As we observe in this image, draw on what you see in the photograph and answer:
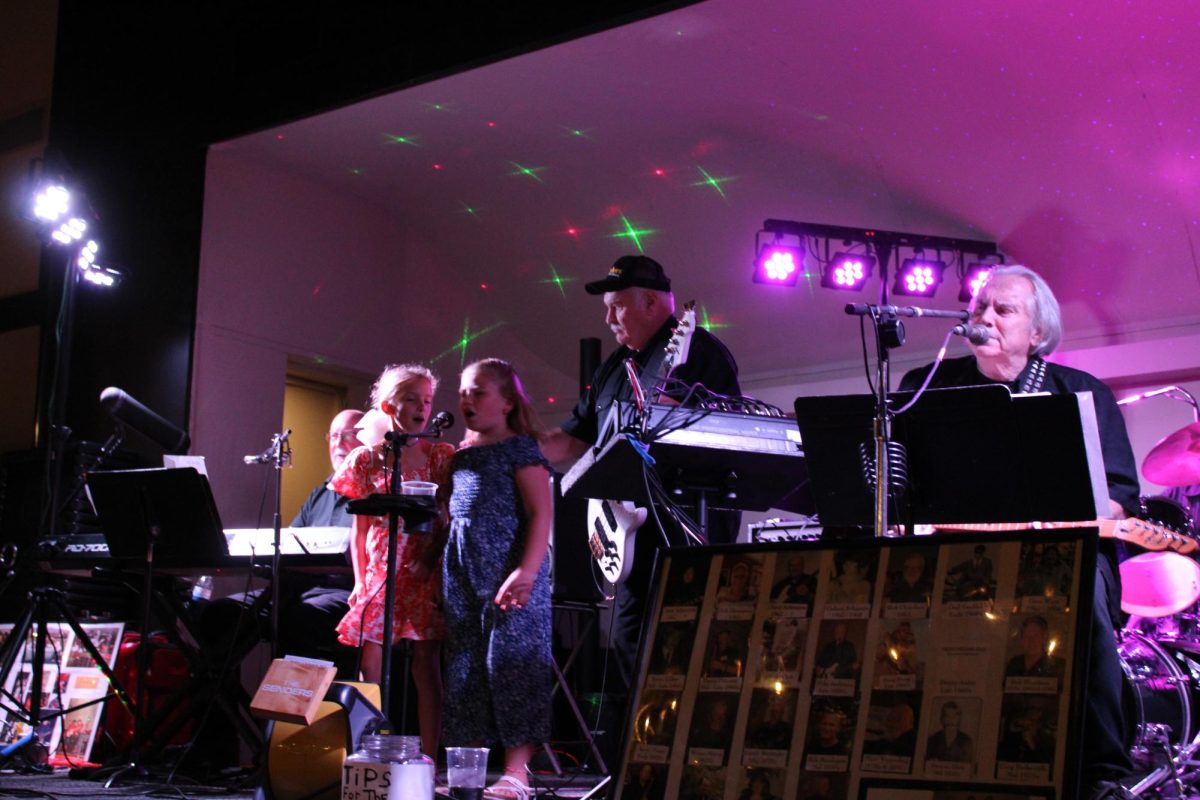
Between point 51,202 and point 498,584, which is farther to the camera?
point 51,202

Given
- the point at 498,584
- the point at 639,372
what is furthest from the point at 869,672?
the point at 639,372

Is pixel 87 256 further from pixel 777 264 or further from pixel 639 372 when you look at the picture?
pixel 777 264

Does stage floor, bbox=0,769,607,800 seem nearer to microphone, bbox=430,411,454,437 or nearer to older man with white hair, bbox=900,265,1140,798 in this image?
microphone, bbox=430,411,454,437

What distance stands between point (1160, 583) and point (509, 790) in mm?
2081

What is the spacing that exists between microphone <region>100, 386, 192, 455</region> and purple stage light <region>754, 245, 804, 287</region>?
3.33m

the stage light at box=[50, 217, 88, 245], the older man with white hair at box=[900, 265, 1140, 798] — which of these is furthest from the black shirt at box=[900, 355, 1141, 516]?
the stage light at box=[50, 217, 88, 245]

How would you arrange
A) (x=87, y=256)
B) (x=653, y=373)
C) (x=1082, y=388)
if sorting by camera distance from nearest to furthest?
(x=1082, y=388) < (x=653, y=373) < (x=87, y=256)

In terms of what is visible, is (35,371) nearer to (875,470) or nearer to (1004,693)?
(875,470)

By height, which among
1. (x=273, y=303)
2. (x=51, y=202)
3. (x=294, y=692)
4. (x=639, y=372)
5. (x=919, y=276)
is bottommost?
(x=294, y=692)

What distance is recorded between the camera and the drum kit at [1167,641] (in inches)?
139

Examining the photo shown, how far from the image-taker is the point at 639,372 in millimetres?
3715

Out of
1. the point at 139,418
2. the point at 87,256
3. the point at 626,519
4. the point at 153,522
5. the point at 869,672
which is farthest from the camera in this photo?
the point at 87,256

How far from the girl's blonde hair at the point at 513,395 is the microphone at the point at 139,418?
1.46 meters

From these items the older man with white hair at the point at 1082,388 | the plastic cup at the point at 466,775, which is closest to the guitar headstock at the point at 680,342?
the older man with white hair at the point at 1082,388
